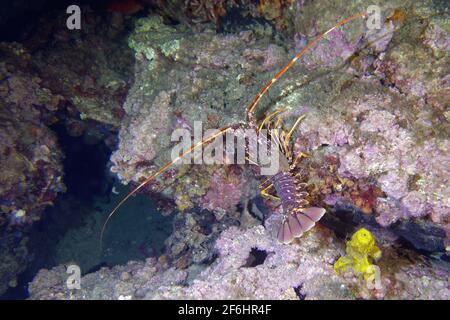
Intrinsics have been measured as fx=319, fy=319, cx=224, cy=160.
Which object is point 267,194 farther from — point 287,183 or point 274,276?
point 274,276

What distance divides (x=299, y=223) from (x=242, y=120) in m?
1.48

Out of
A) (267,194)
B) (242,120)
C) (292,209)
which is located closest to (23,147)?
(242,120)

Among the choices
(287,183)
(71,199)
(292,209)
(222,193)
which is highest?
(287,183)

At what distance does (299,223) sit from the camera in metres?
3.51

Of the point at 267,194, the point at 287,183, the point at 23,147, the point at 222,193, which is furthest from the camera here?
the point at 23,147

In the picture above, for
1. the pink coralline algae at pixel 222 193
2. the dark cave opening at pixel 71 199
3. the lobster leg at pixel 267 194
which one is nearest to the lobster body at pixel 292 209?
the lobster leg at pixel 267 194

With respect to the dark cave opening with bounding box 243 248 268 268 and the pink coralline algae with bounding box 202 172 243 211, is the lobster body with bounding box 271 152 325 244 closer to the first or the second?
the dark cave opening with bounding box 243 248 268 268

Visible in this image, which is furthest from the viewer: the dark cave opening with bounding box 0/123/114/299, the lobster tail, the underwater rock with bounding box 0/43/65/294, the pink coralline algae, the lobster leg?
the dark cave opening with bounding box 0/123/114/299

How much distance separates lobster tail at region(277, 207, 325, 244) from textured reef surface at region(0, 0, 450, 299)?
15 cm

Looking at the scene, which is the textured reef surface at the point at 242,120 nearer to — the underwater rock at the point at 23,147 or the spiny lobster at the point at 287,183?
the underwater rock at the point at 23,147

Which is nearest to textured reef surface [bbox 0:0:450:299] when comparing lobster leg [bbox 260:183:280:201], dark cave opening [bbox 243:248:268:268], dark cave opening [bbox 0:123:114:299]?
dark cave opening [bbox 243:248:268:268]

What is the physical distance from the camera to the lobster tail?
347 centimetres

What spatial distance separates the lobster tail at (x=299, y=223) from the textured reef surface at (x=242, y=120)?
145 mm
